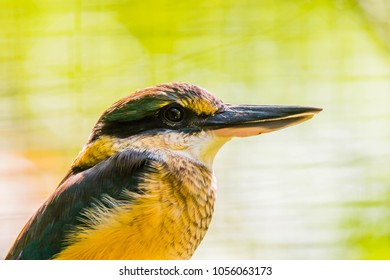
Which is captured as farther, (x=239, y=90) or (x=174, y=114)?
(x=239, y=90)

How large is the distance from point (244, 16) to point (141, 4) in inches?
16.3

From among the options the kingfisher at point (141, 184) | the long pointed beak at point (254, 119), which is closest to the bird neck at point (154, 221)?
the kingfisher at point (141, 184)

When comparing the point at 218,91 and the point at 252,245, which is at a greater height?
the point at 218,91

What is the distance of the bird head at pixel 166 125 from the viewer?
2.62 metres

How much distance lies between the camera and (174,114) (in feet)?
8.67

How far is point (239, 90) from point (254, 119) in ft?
2.18

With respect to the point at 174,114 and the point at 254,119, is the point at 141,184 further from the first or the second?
the point at 254,119

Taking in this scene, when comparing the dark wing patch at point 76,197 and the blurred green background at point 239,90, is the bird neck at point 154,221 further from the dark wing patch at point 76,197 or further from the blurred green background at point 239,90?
the blurred green background at point 239,90

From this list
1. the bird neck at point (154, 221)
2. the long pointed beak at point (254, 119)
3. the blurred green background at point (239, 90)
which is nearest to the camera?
the bird neck at point (154, 221)

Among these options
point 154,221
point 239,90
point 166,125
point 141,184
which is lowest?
point 154,221

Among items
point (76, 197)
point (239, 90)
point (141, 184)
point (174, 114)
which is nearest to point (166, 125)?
point (174, 114)

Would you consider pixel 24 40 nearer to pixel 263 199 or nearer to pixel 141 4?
pixel 141 4
